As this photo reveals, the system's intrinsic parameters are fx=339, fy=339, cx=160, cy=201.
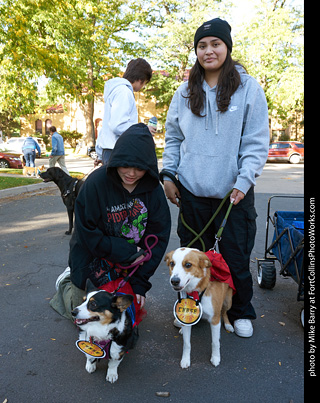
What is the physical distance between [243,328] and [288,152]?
78.1 ft

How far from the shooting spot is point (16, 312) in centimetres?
326

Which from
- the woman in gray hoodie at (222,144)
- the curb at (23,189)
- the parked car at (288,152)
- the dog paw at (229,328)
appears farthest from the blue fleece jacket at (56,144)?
the parked car at (288,152)

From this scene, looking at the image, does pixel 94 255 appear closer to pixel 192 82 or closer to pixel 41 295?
pixel 41 295

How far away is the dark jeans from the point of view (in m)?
2.76

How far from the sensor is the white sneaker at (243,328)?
2.89 m

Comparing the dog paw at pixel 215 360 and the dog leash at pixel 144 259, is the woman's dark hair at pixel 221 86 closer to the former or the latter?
the dog leash at pixel 144 259

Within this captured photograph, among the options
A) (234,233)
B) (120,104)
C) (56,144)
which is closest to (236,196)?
(234,233)

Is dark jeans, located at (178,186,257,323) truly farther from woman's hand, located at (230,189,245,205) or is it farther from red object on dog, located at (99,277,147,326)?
red object on dog, located at (99,277,147,326)

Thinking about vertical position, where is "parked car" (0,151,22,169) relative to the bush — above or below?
below

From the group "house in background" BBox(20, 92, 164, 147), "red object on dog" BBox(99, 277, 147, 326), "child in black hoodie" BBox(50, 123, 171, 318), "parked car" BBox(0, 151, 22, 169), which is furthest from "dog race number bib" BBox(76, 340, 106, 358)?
"house in background" BBox(20, 92, 164, 147)

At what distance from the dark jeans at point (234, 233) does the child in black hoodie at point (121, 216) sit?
9.1 inches

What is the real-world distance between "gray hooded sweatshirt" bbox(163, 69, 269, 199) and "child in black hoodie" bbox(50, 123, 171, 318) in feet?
1.16

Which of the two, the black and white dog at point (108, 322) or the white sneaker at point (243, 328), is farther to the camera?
the white sneaker at point (243, 328)

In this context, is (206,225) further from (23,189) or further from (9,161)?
(9,161)
